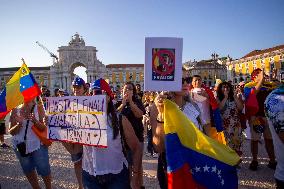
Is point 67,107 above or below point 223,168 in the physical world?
above

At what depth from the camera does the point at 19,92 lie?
14.7 feet

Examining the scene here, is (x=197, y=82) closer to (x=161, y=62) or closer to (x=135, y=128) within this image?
(x=135, y=128)

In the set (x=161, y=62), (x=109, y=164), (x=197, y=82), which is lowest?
(x=109, y=164)

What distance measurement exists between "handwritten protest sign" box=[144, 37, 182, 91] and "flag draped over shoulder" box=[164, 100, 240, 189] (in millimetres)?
358

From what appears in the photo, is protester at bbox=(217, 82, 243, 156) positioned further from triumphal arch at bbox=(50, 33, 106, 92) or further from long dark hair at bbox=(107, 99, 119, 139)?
triumphal arch at bbox=(50, 33, 106, 92)

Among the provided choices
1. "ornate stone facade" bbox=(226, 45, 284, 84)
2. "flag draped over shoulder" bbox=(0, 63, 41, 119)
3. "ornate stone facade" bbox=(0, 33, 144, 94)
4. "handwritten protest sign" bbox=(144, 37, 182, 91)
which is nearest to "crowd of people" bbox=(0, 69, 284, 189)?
"flag draped over shoulder" bbox=(0, 63, 41, 119)

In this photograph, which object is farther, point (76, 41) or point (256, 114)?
point (76, 41)

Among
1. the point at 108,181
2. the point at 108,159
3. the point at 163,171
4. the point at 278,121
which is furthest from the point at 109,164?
the point at 278,121

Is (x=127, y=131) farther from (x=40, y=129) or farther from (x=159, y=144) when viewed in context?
(x=40, y=129)

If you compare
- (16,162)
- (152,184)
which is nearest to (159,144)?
(152,184)

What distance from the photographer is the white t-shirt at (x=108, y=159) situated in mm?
3021

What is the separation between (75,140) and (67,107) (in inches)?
16.9

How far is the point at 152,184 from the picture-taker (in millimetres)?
5555

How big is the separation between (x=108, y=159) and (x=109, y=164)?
0.17 feet
